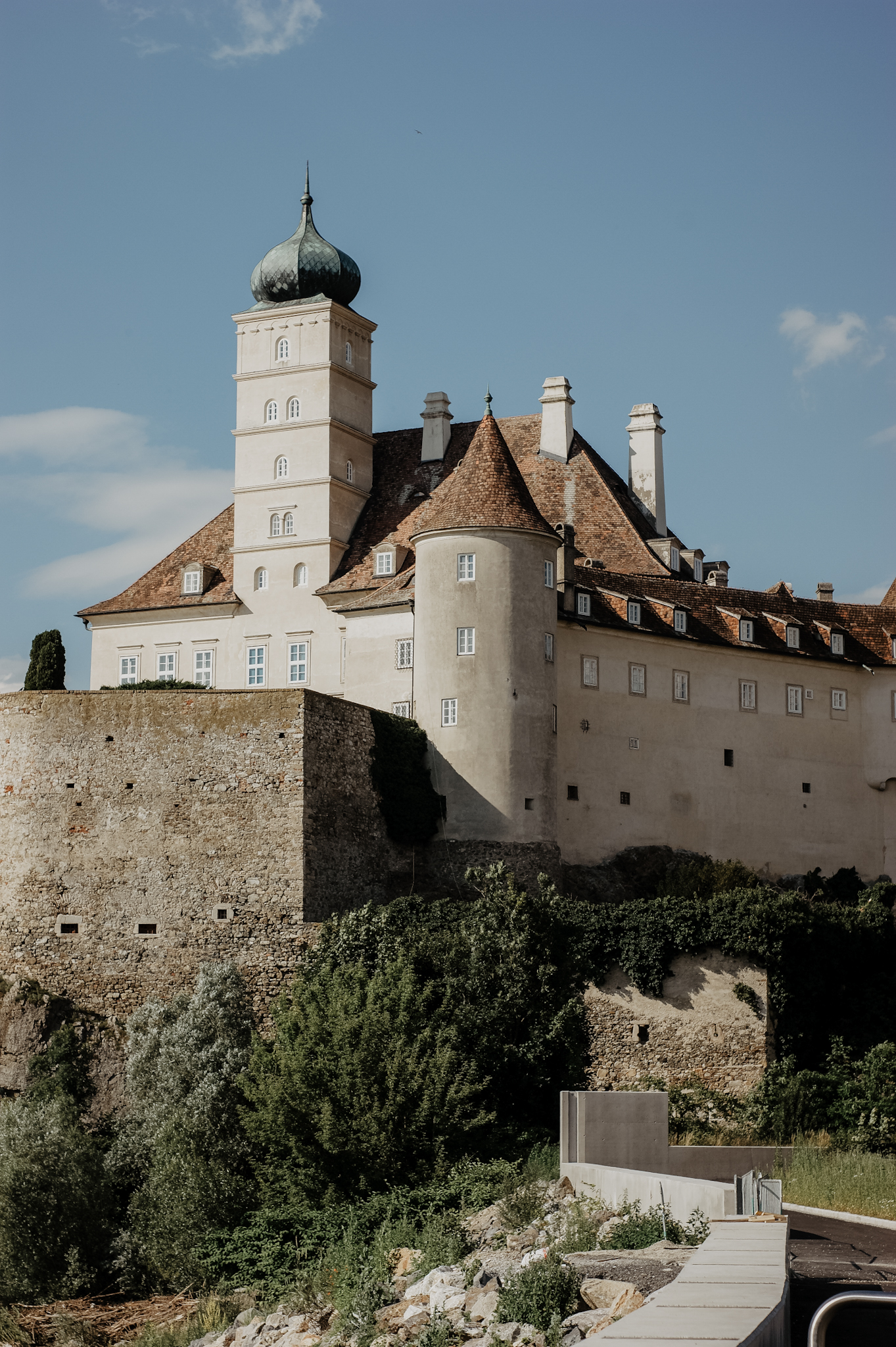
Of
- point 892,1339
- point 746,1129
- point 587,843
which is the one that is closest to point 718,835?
point 587,843

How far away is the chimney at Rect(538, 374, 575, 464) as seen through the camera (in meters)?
54.9

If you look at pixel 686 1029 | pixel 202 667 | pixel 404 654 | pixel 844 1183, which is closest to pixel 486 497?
pixel 404 654

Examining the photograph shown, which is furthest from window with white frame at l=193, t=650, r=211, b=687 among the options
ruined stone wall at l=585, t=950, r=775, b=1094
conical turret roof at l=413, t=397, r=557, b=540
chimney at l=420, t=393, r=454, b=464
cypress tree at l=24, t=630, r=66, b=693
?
ruined stone wall at l=585, t=950, r=775, b=1094

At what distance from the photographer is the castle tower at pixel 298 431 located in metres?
53.5

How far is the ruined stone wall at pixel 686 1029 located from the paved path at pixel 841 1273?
1100 centimetres

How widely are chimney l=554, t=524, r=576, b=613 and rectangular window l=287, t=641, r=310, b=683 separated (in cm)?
924

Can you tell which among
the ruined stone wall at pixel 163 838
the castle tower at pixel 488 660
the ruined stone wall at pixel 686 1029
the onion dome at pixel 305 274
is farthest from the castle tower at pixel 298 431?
the ruined stone wall at pixel 686 1029

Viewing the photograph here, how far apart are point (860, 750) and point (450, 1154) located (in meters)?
25.3

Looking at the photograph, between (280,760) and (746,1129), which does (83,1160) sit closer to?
(280,760)

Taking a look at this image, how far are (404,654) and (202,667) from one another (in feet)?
34.2

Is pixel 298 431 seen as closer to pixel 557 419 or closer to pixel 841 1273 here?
pixel 557 419

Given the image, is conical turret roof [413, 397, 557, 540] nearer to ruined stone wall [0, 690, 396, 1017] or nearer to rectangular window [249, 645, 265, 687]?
ruined stone wall [0, 690, 396, 1017]

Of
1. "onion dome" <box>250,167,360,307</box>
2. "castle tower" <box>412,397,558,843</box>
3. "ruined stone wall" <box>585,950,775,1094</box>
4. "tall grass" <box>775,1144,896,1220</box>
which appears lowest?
"tall grass" <box>775,1144,896,1220</box>

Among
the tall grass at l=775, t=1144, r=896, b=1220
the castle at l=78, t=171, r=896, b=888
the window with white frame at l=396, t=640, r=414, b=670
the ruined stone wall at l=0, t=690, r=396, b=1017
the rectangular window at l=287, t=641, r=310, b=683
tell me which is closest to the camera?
the tall grass at l=775, t=1144, r=896, b=1220
